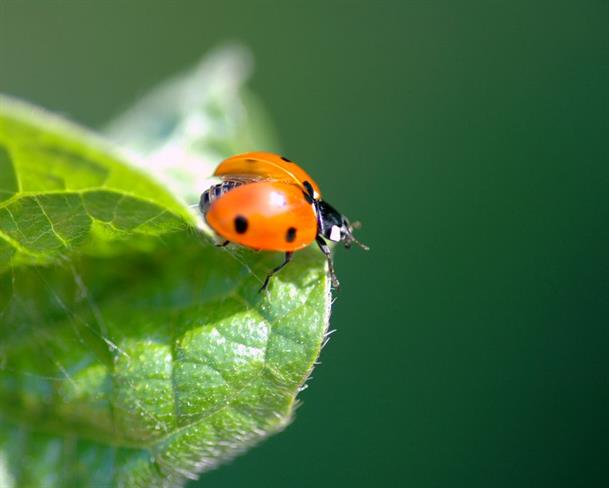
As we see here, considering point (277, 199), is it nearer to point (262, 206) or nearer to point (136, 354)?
point (262, 206)

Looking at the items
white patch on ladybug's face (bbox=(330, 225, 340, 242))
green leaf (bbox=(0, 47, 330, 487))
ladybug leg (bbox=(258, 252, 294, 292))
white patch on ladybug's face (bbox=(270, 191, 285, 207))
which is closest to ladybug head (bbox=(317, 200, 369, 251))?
white patch on ladybug's face (bbox=(330, 225, 340, 242))

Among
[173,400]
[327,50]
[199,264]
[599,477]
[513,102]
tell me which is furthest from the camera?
[327,50]

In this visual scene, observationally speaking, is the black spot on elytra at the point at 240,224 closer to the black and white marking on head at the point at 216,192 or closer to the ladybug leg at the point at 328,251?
the black and white marking on head at the point at 216,192

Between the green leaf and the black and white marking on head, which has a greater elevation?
the black and white marking on head

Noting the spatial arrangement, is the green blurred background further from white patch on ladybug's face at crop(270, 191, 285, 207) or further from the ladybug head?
white patch on ladybug's face at crop(270, 191, 285, 207)

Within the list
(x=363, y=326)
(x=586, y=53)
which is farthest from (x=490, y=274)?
(x=586, y=53)

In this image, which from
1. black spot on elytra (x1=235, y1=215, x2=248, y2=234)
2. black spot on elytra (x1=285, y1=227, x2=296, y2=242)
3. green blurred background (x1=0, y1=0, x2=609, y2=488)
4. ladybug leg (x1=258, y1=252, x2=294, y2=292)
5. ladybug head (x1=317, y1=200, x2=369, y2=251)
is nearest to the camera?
ladybug leg (x1=258, y1=252, x2=294, y2=292)

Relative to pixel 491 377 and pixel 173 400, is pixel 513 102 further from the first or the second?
pixel 173 400
